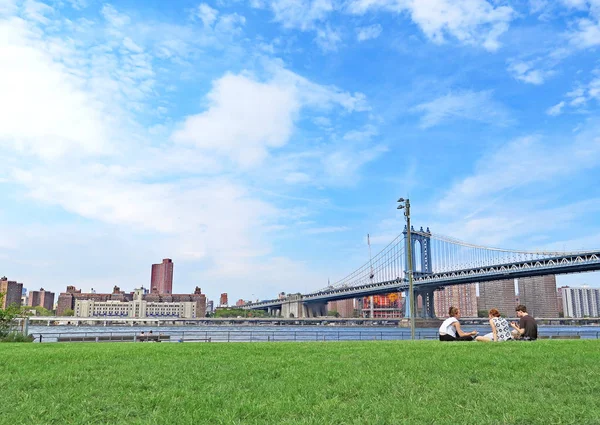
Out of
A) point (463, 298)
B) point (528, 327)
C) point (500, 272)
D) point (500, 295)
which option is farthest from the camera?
point (500, 295)

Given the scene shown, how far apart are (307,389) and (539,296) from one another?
210281 millimetres

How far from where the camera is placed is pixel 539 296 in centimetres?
19500

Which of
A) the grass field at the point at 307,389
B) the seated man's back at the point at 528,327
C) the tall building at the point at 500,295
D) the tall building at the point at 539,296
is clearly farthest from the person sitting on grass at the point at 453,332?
the tall building at the point at 539,296

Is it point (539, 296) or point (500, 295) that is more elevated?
point (500, 295)

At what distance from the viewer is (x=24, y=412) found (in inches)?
212

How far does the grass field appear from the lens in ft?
17.1

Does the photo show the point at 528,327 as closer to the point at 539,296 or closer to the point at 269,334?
the point at 269,334

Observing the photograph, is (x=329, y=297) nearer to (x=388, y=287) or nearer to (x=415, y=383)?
(x=388, y=287)

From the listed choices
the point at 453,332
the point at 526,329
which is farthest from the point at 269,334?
the point at 526,329

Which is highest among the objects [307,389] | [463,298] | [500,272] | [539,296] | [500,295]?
[500,272]

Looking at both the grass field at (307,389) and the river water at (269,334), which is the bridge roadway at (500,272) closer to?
the river water at (269,334)

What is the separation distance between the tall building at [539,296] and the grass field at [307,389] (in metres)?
202

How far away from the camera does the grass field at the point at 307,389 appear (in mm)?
5219

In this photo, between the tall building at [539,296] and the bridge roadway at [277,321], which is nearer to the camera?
the bridge roadway at [277,321]
